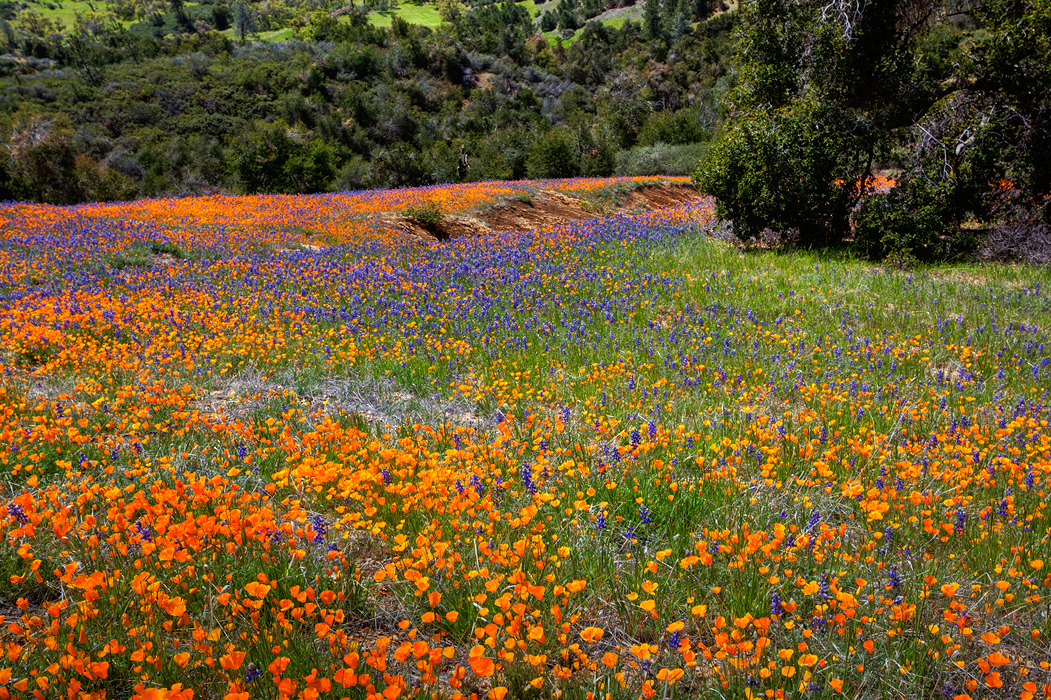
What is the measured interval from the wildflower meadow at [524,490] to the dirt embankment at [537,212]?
394 inches

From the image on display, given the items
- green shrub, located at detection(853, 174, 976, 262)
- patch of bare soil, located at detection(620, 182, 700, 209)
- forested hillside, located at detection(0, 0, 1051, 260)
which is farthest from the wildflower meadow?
patch of bare soil, located at detection(620, 182, 700, 209)

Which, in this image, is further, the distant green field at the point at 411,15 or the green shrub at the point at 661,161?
the distant green field at the point at 411,15

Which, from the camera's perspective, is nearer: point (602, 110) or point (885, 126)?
point (885, 126)

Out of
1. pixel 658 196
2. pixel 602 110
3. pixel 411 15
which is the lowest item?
pixel 658 196

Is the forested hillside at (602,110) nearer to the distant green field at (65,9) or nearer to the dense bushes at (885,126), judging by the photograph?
the dense bushes at (885,126)

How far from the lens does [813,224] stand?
43.6ft

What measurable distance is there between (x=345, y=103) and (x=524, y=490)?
7513 centimetres

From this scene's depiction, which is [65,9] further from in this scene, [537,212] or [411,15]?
[537,212]

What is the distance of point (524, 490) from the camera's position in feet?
11.8

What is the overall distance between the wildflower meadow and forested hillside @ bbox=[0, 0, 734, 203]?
25.5 m

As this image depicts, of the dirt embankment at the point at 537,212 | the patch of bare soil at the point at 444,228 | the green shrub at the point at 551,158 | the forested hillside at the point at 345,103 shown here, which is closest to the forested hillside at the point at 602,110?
the green shrub at the point at 551,158

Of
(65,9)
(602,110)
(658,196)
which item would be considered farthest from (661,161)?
(65,9)

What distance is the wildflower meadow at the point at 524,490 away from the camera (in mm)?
2162

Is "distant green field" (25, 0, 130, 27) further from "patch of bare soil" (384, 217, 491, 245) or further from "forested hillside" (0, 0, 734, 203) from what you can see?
"patch of bare soil" (384, 217, 491, 245)
